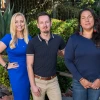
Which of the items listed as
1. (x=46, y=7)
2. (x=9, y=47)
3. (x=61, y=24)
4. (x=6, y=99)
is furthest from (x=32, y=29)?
(x=9, y=47)

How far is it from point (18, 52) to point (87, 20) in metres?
0.95

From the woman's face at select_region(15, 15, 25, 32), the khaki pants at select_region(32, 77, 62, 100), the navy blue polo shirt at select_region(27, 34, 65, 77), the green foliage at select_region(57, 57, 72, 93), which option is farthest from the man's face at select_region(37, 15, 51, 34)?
the green foliage at select_region(57, 57, 72, 93)

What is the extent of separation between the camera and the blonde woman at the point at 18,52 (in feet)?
11.9

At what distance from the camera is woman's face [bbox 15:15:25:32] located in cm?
364

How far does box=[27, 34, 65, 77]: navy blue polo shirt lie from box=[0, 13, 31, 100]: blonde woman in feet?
0.82

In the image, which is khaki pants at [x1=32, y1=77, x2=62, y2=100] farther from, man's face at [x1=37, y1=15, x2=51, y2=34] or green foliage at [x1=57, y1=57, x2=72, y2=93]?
green foliage at [x1=57, y1=57, x2=72, y2=93]

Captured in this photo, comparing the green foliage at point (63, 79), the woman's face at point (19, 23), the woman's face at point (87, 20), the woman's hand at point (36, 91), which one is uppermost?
the woman's face at point (87, 20)

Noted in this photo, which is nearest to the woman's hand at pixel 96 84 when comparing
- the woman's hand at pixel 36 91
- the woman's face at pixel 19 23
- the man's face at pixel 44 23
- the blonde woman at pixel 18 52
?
the woman's hand at pixel 36 91

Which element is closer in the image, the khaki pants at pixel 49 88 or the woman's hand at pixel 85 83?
the woman's hand at pixel 85 83

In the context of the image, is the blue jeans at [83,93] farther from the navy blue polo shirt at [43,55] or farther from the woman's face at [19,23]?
the woman's face at [19,23]

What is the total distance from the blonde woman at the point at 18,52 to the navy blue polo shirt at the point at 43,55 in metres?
0.25

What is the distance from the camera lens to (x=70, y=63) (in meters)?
3.22

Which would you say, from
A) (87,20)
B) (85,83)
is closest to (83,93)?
(85,83)

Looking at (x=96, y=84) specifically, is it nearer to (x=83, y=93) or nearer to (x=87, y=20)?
(x=83, y=93)
